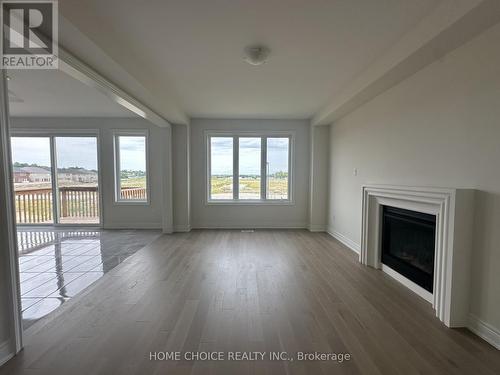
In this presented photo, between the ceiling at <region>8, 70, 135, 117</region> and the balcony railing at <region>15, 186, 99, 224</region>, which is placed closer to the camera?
the ceiling at <region>8, 70, 135, 117</region>

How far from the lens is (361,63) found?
286 centimetres

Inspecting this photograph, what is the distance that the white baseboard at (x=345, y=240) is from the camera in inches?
161

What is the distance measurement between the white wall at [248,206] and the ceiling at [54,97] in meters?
1.87

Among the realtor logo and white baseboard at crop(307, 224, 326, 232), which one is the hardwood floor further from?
white baseboard at crop(307, 224, 326, 232)

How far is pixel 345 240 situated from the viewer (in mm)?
4566

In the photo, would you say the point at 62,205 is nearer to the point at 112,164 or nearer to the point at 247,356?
the point at 112,164

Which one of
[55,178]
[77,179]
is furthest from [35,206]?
[77,179]

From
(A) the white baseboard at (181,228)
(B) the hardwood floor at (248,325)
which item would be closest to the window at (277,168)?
(A) the white baseboard at (181,228)

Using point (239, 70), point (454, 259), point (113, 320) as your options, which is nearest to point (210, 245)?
point (113, 320)

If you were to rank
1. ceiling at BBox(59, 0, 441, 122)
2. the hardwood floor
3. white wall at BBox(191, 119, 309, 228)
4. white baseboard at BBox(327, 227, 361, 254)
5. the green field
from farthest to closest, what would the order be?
the green field, white wall at BBox(191, 119, 309, 228), white baseboard at BBox(327, 227, 361, 254), ceiling at BBox(59, 0, 441, 122), the hardwood floor

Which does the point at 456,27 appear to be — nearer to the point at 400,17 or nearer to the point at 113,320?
the point at 400,17

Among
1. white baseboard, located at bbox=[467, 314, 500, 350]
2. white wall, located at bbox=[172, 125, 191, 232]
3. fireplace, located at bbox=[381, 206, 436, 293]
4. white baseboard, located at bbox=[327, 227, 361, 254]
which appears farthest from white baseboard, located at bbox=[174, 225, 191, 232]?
white baseboard, located at bbox=[467, 314, 500, 350]

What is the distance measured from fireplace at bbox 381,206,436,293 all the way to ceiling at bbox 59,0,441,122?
185cm

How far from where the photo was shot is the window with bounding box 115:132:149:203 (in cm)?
592
